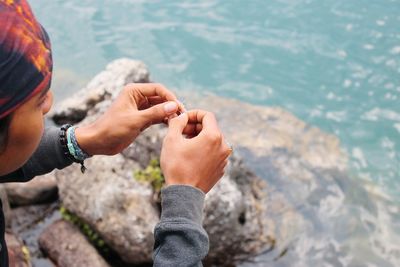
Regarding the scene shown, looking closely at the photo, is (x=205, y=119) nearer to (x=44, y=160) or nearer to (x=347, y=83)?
(x=44, y=160)

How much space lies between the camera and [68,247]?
15.8ft

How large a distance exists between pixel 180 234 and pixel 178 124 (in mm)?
551

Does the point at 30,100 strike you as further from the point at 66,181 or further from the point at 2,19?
the point at 66,181

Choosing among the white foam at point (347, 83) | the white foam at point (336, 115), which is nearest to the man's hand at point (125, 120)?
the white foam at point (336, 115)

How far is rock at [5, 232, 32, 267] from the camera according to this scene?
4.36m

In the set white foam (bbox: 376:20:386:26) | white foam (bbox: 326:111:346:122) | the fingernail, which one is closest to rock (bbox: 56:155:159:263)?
the fingernail

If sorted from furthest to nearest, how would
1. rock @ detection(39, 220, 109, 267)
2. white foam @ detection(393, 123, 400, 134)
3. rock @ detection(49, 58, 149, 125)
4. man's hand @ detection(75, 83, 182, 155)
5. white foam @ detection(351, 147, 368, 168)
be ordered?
white foam @ detection(393, 123, 400, 134)
white foam @ detection(351, 147, 368, 168)
rock @ detection(49, 58, 149, 125)
rock @ detection(39, 220, 109, 267)
man's hand @ detection(75, 83, 182, 155)

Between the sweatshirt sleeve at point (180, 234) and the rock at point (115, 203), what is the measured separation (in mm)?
2865

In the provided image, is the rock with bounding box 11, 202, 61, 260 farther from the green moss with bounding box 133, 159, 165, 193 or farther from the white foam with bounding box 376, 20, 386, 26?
the white foam with bounding box 376, 20, 386, 26

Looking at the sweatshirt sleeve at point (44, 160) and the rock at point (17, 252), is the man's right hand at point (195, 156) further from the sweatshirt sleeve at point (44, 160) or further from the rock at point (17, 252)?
the rock at point (17, 252)

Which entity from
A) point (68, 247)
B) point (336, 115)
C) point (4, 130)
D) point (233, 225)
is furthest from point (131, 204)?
point (336, 115)

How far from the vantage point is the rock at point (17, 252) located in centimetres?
436

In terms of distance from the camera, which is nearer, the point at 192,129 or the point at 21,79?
the point at 21,79

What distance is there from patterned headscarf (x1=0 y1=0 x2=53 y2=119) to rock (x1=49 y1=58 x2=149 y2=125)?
4692 mm
